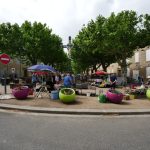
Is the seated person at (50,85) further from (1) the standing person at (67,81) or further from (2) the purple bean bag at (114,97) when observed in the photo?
(2) the purple bean bag at (114,97)

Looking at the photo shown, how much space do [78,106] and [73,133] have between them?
6.18 m

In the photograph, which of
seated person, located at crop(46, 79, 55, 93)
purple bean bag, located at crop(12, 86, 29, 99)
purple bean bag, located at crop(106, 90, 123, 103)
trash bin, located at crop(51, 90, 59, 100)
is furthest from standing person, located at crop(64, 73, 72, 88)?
purple bean bag, located at crop(106, 90, 123, 103)

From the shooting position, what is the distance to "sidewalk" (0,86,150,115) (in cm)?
1372

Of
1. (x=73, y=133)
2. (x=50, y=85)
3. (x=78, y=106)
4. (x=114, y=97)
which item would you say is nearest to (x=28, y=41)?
(x=50, y=85)

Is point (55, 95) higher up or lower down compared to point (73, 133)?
higher up

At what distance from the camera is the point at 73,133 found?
351 inches

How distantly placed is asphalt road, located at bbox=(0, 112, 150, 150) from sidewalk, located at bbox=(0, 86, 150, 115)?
114 centimetres

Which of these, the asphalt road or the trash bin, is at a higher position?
the trash bin

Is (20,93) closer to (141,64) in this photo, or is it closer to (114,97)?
(114,97)

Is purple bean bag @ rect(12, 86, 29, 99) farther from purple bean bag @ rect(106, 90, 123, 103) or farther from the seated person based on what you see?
purple bean bag @ rect(106, 90, 123, 103)

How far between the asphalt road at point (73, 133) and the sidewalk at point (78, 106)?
1.14 metres

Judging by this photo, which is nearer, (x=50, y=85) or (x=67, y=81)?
(x=67, y=81)

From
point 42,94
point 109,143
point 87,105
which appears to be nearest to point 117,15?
point 42,94

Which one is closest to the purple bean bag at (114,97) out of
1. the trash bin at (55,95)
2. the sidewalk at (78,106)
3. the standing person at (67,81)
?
the sidewalk at (78,106)
